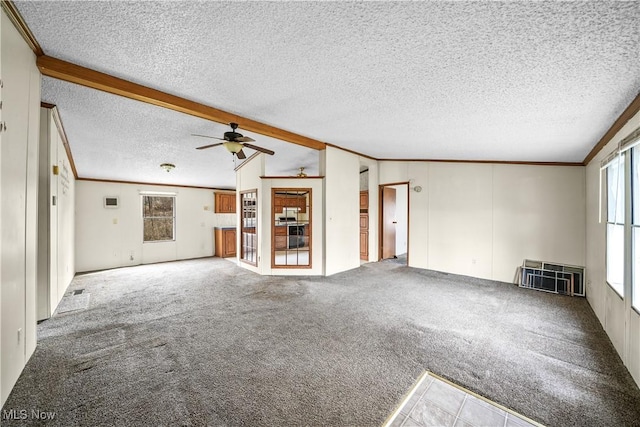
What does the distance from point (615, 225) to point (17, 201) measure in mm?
5397

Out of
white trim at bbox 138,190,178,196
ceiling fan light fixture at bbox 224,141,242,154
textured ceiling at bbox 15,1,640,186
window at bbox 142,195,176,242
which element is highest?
textured ceiling at bbox 15,1,640,186

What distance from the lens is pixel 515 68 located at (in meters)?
1.90

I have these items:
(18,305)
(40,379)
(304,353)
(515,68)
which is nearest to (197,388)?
(304,353)

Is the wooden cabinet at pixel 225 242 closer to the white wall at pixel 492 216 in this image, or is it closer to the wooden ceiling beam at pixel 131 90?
the wooden ceiling beam at pixel 131 90

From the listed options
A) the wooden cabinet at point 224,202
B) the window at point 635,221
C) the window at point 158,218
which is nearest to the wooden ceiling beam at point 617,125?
the window at point 635,221

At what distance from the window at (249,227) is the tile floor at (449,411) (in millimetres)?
4242

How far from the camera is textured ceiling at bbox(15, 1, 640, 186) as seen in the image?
1469 mm

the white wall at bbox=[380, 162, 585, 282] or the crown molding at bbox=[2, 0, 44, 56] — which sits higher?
the crown molding at bbox=[2, 0, 44, 56]

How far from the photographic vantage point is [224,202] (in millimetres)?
8531

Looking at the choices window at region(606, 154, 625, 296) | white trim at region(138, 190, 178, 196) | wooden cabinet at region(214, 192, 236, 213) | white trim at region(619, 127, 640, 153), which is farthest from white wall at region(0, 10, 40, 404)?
wooden cabinet at region(214, 192, 236, 213)

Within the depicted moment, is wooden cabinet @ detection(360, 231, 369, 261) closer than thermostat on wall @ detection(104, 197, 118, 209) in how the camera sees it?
Yes

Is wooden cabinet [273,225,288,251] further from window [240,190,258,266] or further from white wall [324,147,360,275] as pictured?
white wall [324,147,360,275]

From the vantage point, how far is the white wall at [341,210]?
4.93 meters

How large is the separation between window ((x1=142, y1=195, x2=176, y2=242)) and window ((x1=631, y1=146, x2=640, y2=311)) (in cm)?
890
